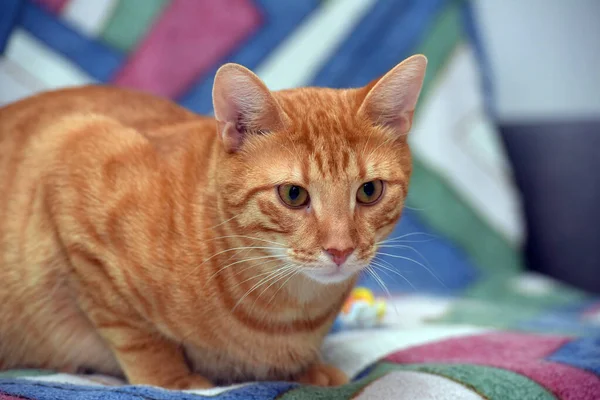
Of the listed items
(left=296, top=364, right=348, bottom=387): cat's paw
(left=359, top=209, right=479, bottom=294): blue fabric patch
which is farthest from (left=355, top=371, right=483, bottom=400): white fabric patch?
(left=359, top=209, right=479, bottom=294): blue fabric patch

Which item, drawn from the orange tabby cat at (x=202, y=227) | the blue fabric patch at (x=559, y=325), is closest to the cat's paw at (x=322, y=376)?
the orange tabby cat at (x=202, y=227)

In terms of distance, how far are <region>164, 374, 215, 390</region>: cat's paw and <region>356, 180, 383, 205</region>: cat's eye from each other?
0.39 meters

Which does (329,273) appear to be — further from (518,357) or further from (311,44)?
(311,44)

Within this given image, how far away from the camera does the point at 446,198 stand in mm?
2057

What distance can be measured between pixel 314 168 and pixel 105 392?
0.42 m

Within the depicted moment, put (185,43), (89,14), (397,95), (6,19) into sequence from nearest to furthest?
(397,95) → (6,19) → (89,14) → (185,43)

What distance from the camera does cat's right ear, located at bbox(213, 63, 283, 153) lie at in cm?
96

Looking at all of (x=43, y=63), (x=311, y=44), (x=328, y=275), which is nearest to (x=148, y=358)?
(x=328, y=275)

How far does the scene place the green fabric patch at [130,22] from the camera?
5.84 ft

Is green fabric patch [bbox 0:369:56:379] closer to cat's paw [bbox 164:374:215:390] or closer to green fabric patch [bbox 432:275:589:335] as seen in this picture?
cat's paw [bbox 164:374:215:390]

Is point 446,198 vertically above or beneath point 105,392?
above

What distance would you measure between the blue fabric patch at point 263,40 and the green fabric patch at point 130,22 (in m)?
0.20

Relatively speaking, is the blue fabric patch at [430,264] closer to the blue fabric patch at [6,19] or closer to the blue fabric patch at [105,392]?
the blue fabric patch at [105,392]

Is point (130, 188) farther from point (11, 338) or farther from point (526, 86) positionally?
point (526, 86)
